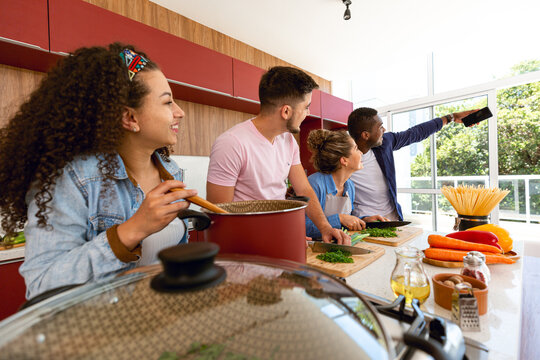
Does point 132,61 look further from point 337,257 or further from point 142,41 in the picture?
point 142,41

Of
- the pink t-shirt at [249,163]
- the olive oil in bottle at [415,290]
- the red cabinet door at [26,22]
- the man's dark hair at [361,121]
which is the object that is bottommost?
the olive oil in bottle at [415,290]

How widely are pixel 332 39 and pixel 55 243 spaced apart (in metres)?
3.55

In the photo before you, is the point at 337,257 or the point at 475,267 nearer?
the point at 475,267

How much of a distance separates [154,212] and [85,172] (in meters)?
0.25

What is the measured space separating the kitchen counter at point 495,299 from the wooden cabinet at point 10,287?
5.84ft

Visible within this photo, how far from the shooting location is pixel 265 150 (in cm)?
144

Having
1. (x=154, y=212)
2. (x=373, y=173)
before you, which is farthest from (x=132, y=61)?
(x=373, y=173)

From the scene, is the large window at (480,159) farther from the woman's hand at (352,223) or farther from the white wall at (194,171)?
Result: the white wall at (194,171)

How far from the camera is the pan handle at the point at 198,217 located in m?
0.49

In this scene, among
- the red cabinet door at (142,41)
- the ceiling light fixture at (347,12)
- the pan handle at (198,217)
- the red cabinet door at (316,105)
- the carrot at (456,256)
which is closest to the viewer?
the pan handle at (198,217)

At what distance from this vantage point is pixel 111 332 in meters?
0.28

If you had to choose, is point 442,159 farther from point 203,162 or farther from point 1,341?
point 1,341

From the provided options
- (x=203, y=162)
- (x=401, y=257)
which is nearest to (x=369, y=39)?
(x=203, y=162)

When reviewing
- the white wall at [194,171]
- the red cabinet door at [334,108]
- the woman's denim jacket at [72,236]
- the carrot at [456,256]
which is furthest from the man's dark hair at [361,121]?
the woman's denim jacket at [72,236]
